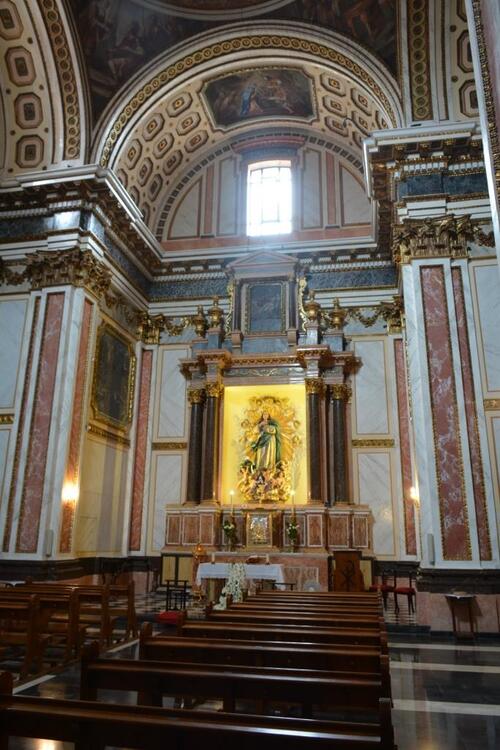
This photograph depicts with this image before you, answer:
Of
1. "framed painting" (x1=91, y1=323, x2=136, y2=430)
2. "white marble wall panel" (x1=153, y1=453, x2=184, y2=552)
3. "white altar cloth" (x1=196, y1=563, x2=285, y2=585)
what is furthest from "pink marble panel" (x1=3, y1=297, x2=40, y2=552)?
"white marble wall panel" (x1=153, y1=453, x2=184, y2=552)

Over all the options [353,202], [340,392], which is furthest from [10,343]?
[353,202]

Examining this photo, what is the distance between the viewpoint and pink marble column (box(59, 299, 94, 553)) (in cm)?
1137

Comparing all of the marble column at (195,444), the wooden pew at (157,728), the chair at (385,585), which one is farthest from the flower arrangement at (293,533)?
the wooden pew at (157,728)

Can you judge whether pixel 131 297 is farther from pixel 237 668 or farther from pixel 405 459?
pixel 237 668

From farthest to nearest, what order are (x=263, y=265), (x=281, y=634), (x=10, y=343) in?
(x=263, y=265) → (x=10, y=343) → (x=281, y=634)

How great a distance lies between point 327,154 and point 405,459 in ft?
28.5

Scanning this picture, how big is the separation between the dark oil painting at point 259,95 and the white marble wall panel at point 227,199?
1.19 meters

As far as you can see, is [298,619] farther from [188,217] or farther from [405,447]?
[188,217]

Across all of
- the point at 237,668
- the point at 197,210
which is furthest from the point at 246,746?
the point at 197,210

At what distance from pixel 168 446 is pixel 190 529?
2373 millimetres

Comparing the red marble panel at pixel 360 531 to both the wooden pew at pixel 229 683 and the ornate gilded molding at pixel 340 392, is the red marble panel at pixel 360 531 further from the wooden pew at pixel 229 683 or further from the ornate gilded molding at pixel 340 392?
the wooden pew at pixel 229 683

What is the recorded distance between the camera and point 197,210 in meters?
17.2

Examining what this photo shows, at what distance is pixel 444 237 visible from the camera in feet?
35.8

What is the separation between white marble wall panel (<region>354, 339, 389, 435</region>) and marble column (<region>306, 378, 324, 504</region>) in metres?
1.00
